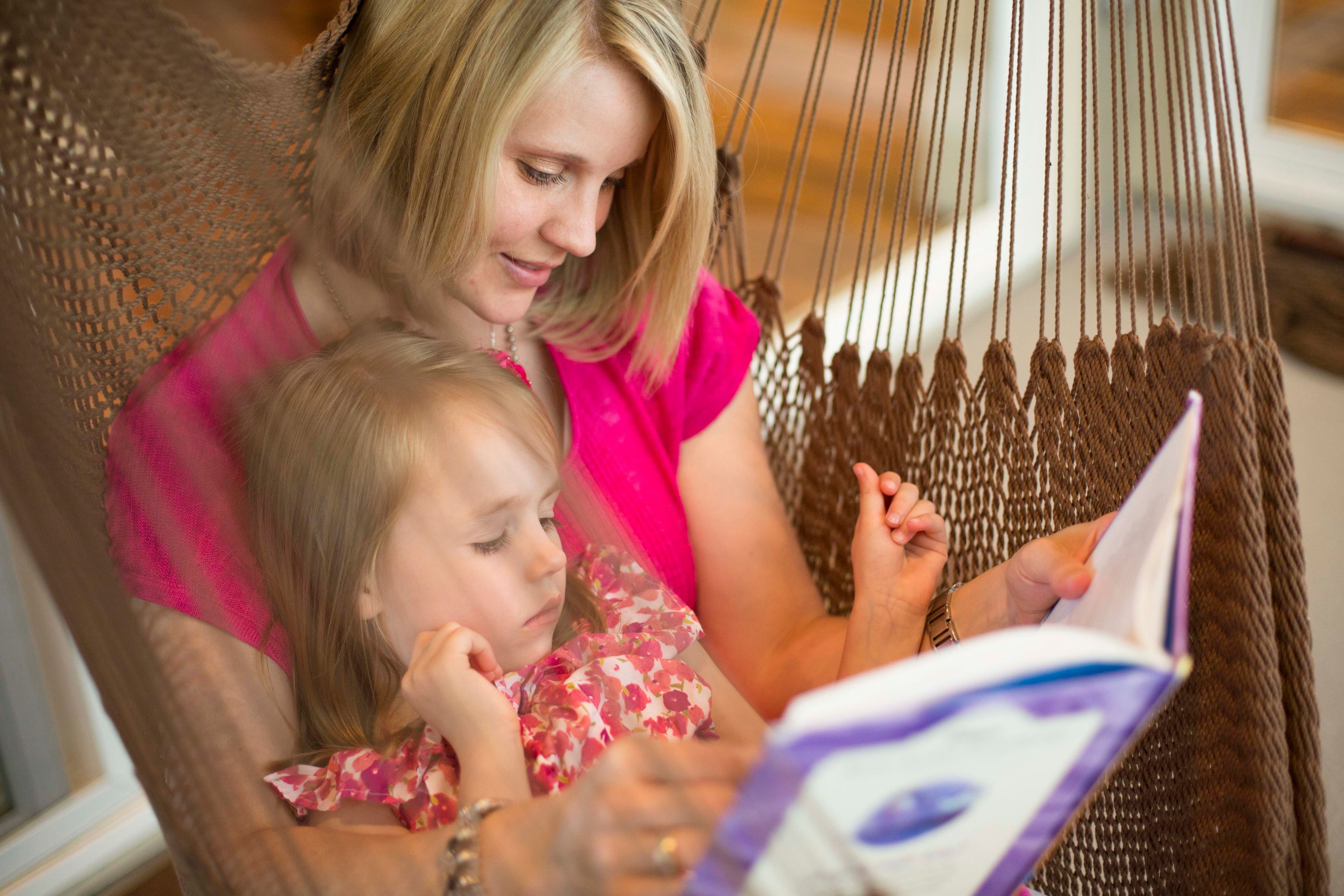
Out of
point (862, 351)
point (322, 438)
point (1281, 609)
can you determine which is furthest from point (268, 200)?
point (862, 351)

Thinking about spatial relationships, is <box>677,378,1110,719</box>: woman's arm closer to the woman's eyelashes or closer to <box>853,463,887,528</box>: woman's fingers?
<box>853,463,887,528</box>: woman's fingers

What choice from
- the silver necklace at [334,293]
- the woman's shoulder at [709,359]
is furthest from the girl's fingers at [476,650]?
the woman's shoulder at [709,359]

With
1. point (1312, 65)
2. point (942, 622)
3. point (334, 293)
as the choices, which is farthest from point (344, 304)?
point (1312, 65)

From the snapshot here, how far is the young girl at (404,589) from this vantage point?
627mm

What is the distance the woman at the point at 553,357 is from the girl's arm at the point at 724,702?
0.05m

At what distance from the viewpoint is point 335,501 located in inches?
24.7

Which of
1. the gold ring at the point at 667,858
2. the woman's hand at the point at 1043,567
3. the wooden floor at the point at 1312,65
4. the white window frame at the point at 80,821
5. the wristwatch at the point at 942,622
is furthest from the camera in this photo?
the wooden floor at the point at 1312,65

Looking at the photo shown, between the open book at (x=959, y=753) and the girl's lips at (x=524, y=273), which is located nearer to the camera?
the open book at (x=959, y=753)

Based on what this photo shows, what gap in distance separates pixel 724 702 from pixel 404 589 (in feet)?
0.76

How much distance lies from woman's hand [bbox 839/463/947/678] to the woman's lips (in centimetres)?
24

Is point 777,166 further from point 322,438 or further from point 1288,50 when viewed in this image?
point 322,438

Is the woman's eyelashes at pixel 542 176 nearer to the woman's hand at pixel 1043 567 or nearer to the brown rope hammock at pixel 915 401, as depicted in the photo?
the brown rope hammock at pixel 915 401

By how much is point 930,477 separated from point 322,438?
0.51 m

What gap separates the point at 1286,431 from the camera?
2.37 ft
